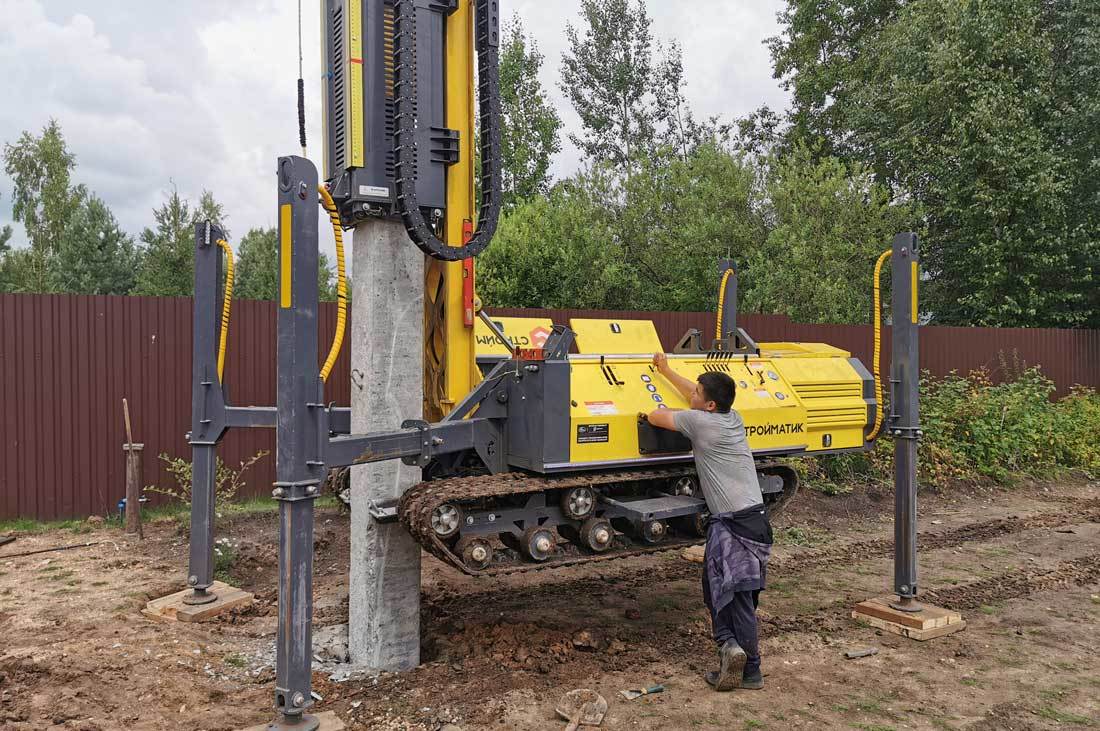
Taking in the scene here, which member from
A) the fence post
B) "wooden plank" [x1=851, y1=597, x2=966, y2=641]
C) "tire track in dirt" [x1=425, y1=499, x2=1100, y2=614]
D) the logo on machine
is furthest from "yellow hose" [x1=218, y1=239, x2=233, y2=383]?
"wooden plank" [x1=851, y1=597, x2=966, y2=641]

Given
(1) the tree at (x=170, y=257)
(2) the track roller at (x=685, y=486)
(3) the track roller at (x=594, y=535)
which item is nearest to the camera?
(3) the track roller at (x=594, y=535)

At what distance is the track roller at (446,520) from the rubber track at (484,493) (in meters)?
0.06

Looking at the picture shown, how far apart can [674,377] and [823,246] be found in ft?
43.3

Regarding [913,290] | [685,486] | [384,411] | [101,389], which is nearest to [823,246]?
[913,290]

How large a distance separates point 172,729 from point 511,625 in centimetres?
218

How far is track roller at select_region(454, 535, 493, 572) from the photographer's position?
15.7 ft

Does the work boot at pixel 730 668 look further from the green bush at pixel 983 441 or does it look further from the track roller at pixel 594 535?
the green bush at pixel 983 441

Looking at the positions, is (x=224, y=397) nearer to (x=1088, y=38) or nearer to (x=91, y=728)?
(x=91, y=728)

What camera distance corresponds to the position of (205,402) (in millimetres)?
6305

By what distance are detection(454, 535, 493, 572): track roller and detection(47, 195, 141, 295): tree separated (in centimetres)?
2922

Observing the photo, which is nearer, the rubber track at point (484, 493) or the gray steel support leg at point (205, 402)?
the rubber track at point (484, 493)

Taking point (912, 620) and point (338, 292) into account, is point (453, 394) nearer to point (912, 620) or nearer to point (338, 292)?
point (338, 292)

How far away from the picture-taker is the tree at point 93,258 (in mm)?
29750

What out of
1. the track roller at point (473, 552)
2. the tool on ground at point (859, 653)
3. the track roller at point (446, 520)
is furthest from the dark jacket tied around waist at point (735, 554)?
the track roller at point (446, 520)
